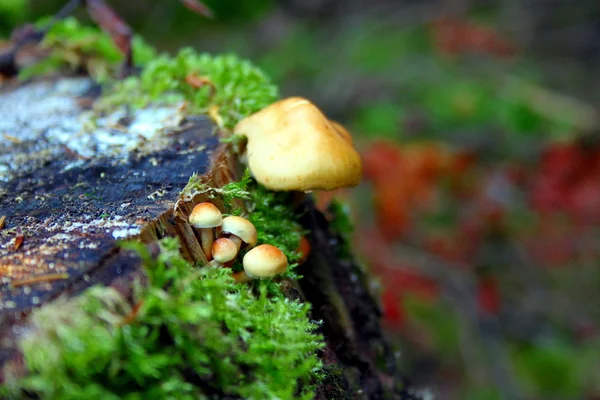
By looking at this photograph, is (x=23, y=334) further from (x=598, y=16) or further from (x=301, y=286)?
(x=598, y=16)

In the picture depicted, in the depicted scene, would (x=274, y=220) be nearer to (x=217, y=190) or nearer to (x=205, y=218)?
(x=217, y=190)

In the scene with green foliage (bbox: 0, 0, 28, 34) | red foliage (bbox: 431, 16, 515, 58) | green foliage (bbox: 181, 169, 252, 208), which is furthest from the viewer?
red foliage (bbox: 431, 16, 515, 58)

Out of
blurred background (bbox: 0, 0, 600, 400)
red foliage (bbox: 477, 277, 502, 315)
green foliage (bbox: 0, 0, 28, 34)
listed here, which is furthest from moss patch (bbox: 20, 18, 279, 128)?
red foliage (bbox: 477, 277, 502, 315)

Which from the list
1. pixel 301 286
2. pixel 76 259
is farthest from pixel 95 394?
pixel 301 286

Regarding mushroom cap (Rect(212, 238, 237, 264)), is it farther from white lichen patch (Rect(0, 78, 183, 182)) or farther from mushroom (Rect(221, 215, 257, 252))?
white lichen patch (Rect(0, 78, 183, 182))

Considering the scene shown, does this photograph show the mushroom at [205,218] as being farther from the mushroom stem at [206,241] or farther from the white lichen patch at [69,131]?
the white lichen patch at [69,131]

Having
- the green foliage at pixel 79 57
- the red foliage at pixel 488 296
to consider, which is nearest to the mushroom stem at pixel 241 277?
the green foliage at pixel 79 57

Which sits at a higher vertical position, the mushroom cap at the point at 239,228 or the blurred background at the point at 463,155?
the mushroom cap at the point at 239,228
